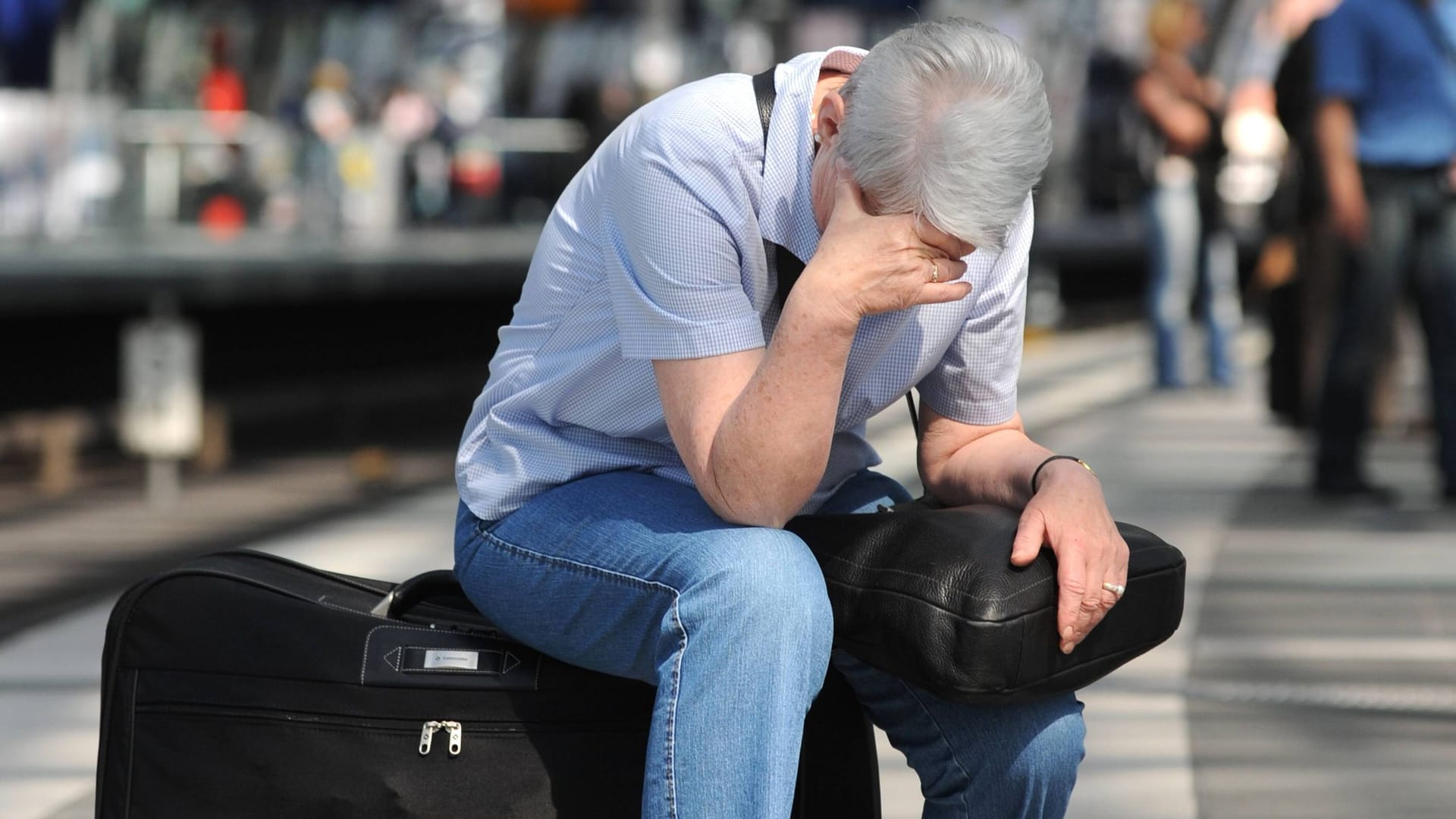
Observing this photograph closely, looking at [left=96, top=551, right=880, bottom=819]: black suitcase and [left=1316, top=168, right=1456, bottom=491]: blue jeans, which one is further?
[left=1316, top=168, right=1456, bottom=491]: blue jeans

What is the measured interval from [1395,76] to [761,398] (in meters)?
4.29

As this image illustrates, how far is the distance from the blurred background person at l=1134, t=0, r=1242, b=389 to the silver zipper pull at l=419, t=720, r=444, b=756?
7721mm

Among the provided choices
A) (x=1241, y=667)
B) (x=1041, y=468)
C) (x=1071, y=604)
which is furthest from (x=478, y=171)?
(x=1071, y=604)

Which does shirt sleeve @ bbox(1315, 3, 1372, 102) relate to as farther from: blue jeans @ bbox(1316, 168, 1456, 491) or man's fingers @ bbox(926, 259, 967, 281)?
man's fingers @ bbox(926, 259, 967, 281)

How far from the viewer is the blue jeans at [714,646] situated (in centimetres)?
189

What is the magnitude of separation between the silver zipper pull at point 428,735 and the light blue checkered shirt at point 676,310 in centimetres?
26

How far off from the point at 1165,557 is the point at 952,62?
61 centimetres

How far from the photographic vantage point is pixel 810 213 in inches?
81.4

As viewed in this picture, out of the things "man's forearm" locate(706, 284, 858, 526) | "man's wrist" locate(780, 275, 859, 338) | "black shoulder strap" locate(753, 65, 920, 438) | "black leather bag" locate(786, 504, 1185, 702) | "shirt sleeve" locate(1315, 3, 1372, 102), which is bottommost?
"black leather bag" locate(786, 504, 1185, 702)

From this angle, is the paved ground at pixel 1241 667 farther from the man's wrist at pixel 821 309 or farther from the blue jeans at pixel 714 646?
the man's wrist at pixel 821 309

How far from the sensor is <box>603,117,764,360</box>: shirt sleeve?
78.7 inches

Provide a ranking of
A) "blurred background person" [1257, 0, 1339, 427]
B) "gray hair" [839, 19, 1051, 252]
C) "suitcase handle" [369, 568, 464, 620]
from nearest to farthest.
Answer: "gray hair" [839, 19, 1051, 252] < "suitcase handle" [369, 568, 464, 620] < "blurred background person" [1257, 0, 1339, 427]

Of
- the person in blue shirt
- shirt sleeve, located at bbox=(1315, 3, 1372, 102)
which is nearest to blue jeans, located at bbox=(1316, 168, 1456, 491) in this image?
the person in blue shirt

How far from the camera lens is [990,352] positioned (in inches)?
89.7
